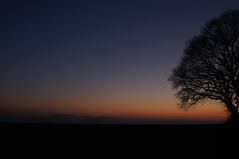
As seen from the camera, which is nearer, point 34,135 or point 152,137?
point 34,135

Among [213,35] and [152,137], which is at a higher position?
[213,35]

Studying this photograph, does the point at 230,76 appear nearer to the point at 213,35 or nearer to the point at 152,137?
the point at 213,35

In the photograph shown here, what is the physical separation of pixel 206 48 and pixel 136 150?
49.1 ft

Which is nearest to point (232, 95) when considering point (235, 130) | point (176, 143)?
point (235, 130)

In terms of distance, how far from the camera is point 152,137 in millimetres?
18047

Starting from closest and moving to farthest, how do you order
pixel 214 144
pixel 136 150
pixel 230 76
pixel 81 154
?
pixel 81 154 → pixel 136 150 → pixel 214 144 → pixel 230 76

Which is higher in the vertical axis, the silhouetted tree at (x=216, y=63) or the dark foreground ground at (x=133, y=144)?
the silhouetted tree at (x=216, y=63)

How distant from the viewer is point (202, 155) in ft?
43.5

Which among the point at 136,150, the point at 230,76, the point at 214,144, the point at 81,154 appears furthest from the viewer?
the point at 230,76

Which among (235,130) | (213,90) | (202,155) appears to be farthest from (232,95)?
(202,155)

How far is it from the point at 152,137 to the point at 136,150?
4.30 m

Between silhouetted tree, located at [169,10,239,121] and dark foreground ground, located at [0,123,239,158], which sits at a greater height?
silhouetted tree, located at [169,10,239,121]

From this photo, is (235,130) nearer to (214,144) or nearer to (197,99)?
(214,144)

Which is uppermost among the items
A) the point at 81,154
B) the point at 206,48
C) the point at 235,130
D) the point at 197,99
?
the point at 206,48
